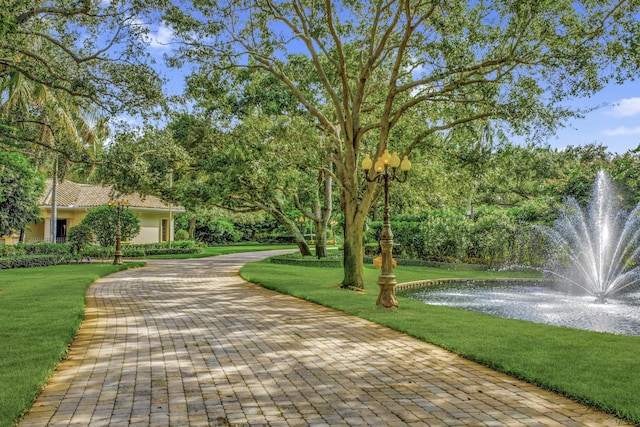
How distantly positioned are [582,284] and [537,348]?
11655 millimetres

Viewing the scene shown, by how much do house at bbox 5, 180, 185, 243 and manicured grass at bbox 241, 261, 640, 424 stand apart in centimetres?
2884

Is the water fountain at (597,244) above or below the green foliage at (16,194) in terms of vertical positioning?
below

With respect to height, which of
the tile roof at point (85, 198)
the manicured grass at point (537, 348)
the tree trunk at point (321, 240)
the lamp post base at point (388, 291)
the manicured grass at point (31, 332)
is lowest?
the manicured grass at point (537, 348)

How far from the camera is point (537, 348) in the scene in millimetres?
7062

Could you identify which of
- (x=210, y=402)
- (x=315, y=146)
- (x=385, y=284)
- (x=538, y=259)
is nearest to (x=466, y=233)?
(x=538, y=259)

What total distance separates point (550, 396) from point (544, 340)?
2666mm

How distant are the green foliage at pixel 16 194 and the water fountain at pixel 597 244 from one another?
939 inches

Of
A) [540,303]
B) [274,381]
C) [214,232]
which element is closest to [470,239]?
[540,303]

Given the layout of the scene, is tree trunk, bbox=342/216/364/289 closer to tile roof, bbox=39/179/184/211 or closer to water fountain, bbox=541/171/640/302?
water fountain, bbox=541/171/640/302

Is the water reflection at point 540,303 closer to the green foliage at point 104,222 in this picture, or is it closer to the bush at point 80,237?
the bush at point 80,237

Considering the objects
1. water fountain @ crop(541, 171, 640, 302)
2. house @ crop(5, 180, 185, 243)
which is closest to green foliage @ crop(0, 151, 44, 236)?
house @ crop(5, 180, 185, 243)

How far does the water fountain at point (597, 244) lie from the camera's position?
57.7 feet

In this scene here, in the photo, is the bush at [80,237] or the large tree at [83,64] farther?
the bush at [80,237]

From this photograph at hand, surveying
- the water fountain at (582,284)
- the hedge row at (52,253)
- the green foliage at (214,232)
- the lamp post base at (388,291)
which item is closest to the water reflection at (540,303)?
the water fountain at (582,284)
